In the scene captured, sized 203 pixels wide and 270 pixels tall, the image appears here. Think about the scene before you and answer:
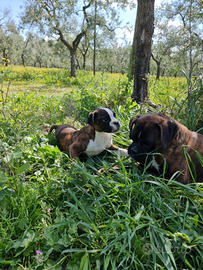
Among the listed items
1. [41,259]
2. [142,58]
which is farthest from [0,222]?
[142,58]

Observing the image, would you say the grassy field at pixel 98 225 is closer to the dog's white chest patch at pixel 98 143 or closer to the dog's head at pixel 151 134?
the dog's head at pixel 151 134

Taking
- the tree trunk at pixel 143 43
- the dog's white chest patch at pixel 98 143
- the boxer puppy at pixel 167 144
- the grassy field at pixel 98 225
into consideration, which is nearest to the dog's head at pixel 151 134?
the boxer puppy at pixel 167 144

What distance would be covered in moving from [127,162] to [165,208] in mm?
911

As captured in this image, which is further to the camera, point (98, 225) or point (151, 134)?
point (151, 134)

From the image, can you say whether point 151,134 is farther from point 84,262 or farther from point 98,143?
point 84,262

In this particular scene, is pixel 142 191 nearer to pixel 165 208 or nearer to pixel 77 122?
pixel 165 208

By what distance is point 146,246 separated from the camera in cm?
170

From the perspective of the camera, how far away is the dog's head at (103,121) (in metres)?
3.08

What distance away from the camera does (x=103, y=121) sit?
312 cm

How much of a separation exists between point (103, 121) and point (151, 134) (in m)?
1.01

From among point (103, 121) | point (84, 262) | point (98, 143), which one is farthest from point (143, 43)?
point (84, 262)

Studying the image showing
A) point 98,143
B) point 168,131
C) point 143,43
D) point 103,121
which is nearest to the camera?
point 168,131

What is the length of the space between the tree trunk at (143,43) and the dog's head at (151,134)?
2843 millimetres

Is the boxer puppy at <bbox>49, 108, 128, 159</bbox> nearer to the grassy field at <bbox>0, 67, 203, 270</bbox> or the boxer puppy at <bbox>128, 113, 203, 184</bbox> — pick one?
the boxer puppy at <bbox>128, 113, 203, 184</bbox>
